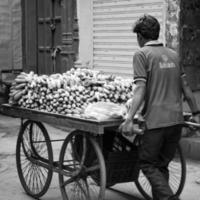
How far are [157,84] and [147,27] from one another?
1.58ft

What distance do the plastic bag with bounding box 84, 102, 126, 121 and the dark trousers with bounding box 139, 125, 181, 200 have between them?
314 mm

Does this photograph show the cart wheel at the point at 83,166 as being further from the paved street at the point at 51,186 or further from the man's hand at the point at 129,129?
the paved street at the point at 51,186

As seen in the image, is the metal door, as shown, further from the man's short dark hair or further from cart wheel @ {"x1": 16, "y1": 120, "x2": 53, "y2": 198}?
the man's short dark hair

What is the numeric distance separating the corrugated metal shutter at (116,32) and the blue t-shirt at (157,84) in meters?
3.88

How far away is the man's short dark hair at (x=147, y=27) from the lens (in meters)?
4.59

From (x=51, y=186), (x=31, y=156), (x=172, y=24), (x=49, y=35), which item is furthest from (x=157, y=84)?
(x=49, y=35)

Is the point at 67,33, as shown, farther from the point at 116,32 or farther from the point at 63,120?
the point at 63,120

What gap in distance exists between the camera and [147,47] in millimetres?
4621

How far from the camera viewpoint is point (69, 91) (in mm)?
5305

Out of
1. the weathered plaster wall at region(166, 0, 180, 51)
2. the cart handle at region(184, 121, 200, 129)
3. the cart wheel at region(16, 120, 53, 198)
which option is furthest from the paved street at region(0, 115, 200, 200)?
the weathered plaster wall at region(166, 0, 180, 51)

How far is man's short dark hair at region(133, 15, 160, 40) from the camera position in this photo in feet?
15.1

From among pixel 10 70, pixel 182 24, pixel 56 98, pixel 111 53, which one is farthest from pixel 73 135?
pixel 10 70

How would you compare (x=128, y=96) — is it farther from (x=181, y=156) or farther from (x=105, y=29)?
(x=105, y=29)

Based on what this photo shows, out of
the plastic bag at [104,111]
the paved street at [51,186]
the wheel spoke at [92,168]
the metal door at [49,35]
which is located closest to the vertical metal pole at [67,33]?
the metal door at [49,35]
